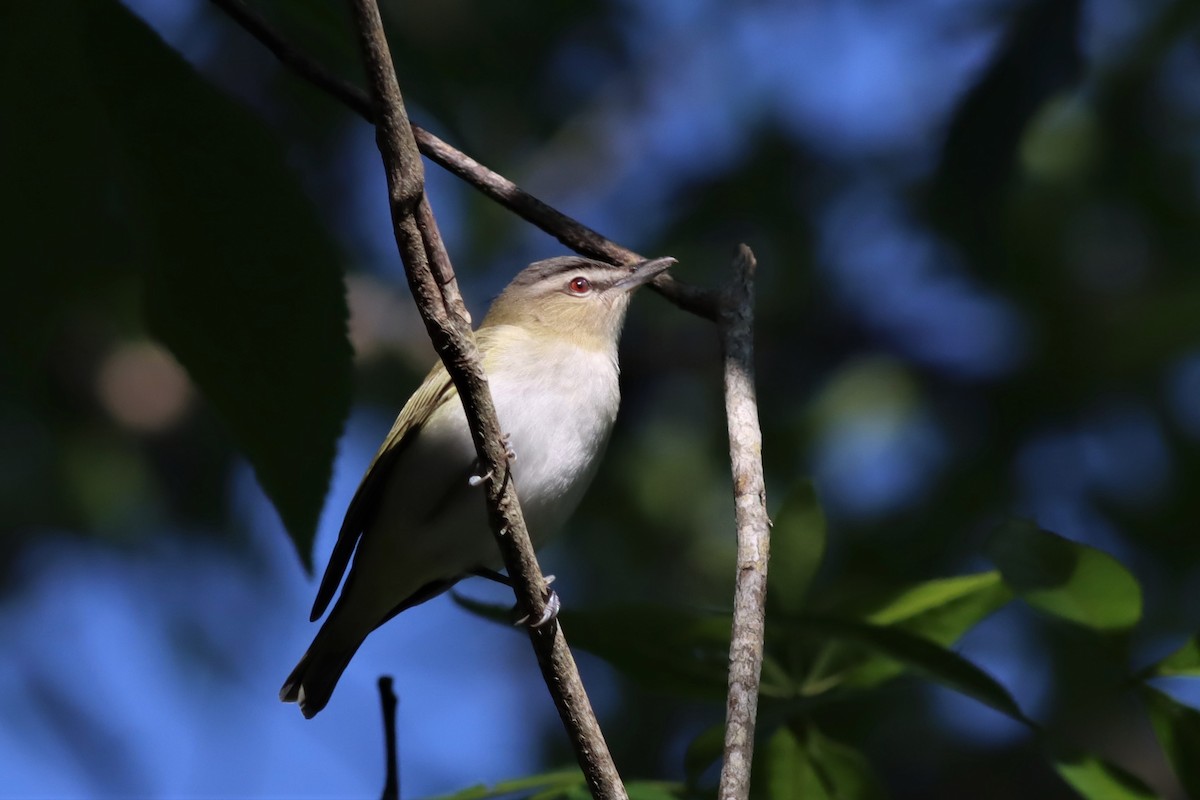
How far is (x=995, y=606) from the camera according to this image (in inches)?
105

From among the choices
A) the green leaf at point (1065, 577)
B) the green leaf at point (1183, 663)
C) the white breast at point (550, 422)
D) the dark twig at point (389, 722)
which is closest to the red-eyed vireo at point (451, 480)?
the white breast at point (550, 422)

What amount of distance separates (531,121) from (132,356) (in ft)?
10.3

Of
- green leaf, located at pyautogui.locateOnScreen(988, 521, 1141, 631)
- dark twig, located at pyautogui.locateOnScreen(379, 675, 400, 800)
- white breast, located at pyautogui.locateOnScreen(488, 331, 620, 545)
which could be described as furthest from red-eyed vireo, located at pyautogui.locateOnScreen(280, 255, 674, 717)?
green leaf, located at pyautogui.locateOnScreen(988, 521, 1141, 631)

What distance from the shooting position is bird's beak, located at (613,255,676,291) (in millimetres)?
3353

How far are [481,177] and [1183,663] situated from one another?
176 centimetres

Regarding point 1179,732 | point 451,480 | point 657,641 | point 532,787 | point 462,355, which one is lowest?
point 532,787

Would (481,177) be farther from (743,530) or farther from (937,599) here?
(937,599)

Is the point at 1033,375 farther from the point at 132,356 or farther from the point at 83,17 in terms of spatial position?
the point at 83,17

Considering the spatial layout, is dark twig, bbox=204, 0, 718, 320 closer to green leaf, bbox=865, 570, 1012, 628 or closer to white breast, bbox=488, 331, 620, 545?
green leaf, bbox=865, 570, 1012, 628

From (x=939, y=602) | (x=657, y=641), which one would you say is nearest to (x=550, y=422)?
(x=657, y=641)

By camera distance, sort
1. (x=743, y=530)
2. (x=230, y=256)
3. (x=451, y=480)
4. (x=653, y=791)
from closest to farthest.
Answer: (x=230, y=256), (x=743, y=530), (x=653, y=791), (x=451, y=480)

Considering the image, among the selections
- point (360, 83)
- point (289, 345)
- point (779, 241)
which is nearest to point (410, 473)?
point (360, 83)

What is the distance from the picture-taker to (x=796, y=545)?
8.52ft

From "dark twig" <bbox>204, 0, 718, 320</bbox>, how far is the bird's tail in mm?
1971
